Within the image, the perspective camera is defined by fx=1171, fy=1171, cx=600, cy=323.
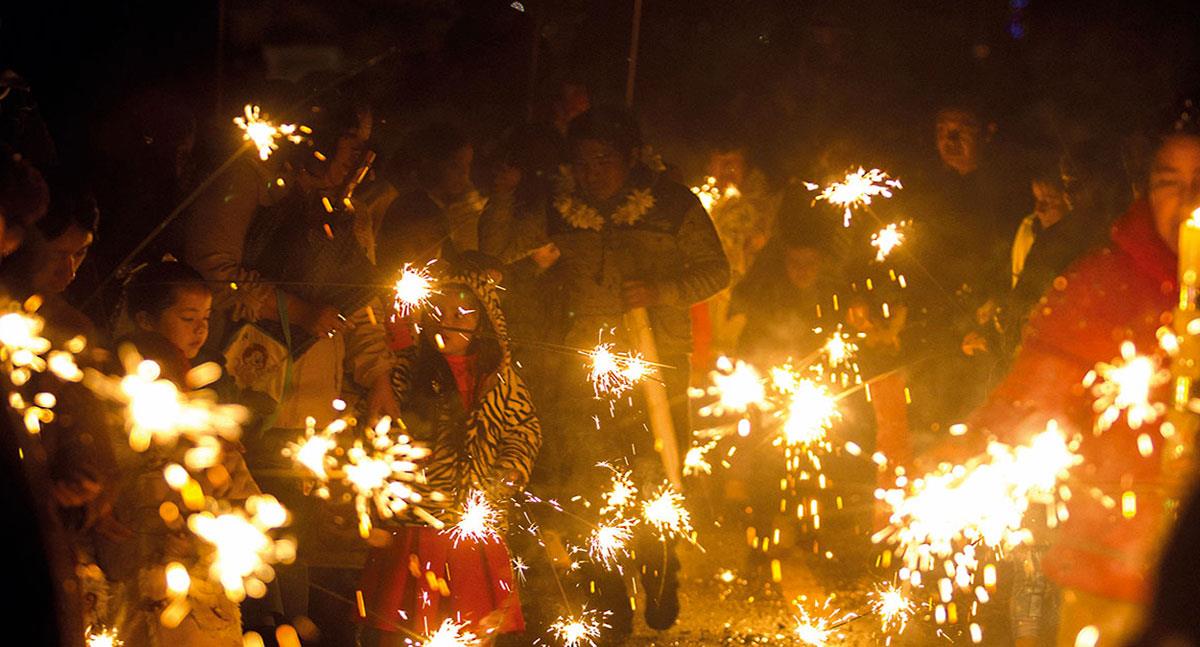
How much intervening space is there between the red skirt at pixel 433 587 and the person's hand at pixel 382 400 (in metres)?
0.50

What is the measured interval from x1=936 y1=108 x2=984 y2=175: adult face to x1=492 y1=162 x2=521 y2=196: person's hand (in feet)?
8.58

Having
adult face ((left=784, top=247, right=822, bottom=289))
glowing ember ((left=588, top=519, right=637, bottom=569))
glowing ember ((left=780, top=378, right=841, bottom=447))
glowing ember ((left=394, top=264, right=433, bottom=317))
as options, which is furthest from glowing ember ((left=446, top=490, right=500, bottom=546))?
adult face ((left=784, top=247, right=822, bottom=289))

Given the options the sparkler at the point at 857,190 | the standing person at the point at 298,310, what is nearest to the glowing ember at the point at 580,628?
the standing person at the point at 298,310

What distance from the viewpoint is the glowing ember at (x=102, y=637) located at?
3.86m

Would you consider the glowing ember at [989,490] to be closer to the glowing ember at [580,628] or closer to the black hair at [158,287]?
the glowing ember at [580,628]

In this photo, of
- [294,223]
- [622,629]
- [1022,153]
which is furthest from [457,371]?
[1022,153]

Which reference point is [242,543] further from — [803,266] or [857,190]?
[857,190]

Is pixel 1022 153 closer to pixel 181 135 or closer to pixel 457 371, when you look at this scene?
pixel 457 371

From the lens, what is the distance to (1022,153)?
7695 millimetres

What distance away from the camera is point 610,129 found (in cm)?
600

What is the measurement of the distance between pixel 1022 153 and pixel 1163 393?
15.1ft

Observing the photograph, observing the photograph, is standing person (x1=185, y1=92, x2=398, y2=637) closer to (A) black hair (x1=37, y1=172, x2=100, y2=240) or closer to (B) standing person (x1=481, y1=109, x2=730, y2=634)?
(A) black hair (x1=37, y1=172, x2=100, y2=240)

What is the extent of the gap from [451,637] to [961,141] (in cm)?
429

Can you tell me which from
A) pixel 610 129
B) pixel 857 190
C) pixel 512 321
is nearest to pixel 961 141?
pixel 857 190
